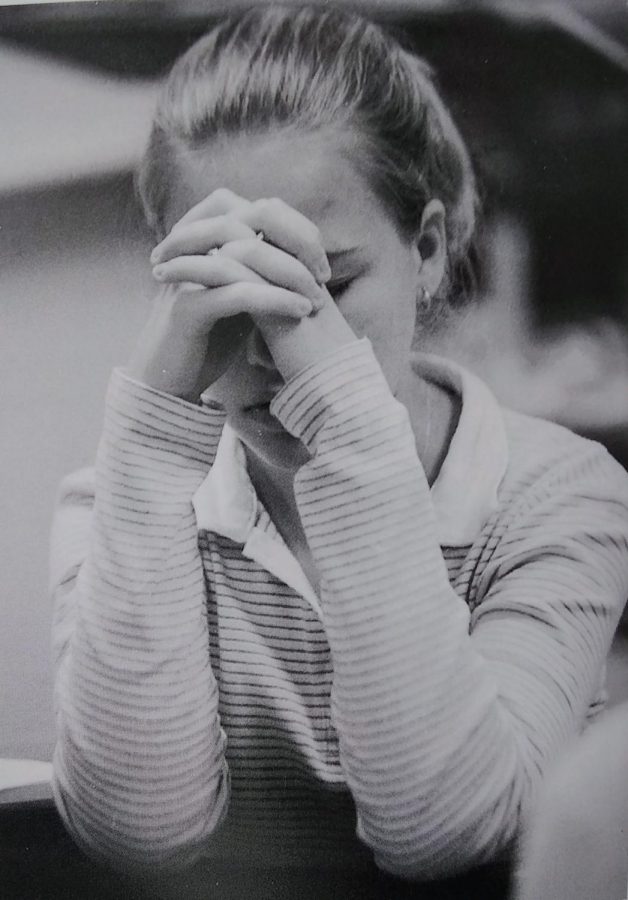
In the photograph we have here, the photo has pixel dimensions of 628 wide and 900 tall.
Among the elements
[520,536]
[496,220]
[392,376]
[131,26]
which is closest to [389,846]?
[520,536]

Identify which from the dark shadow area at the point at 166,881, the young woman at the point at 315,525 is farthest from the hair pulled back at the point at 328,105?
the dark shadow area at the point at 166,881

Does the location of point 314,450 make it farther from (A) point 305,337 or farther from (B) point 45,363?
(B) point 45,363

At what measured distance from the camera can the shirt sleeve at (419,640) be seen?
2.16 ft

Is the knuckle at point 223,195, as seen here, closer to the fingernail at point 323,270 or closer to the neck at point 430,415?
the fingernail at point 323,270

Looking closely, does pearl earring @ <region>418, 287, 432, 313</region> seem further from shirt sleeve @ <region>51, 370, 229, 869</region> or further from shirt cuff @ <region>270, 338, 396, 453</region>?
shirt sleeve @ <region>51, 370, 229, 869</region>

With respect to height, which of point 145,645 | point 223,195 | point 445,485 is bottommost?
point 145,645

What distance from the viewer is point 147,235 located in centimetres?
74

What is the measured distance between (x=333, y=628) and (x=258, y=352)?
22 centimetres

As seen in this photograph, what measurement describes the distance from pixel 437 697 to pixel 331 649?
0.29 feet

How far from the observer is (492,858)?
2.34ft

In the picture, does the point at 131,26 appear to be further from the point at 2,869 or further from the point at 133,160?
the point at 2,869

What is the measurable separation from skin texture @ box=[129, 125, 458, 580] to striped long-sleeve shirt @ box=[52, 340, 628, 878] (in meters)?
0.03

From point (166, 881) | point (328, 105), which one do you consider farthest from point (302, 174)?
point (166, 881)

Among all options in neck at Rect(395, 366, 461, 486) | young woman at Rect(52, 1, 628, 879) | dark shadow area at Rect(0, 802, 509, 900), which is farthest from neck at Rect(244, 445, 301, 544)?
dark shadow area at Rect(0, 802, 509, 900)
